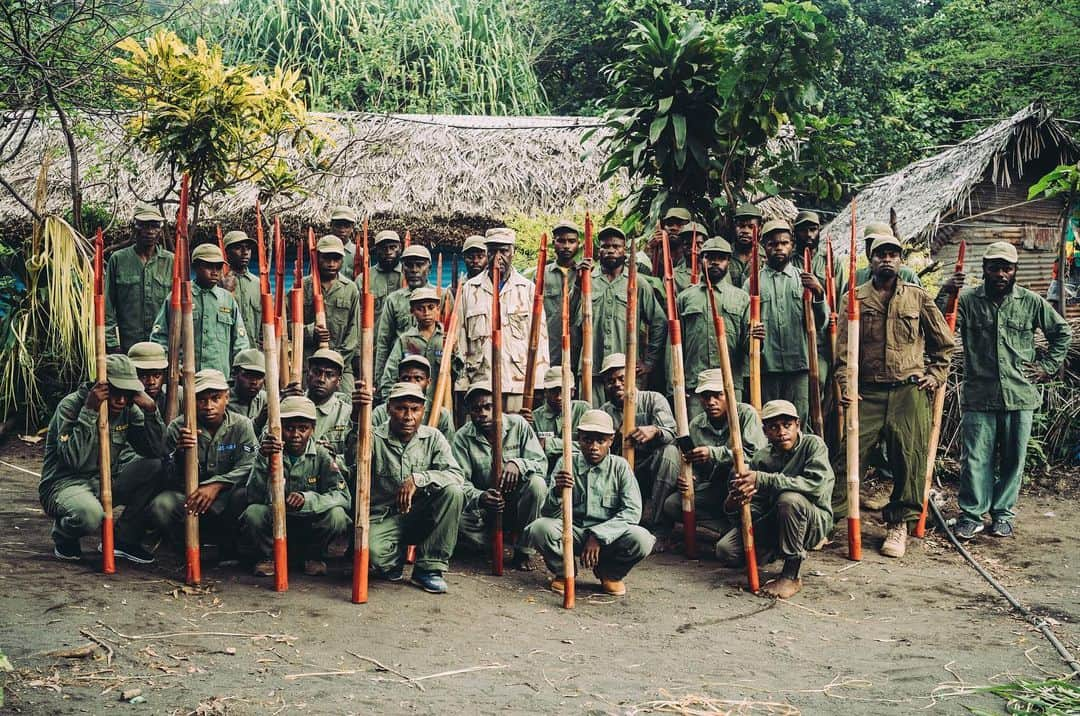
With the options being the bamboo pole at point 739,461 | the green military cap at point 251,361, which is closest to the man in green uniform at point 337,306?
the green military cap at point 251,361

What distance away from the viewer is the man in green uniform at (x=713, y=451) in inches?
258

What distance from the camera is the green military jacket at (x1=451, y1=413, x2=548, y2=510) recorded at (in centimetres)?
630

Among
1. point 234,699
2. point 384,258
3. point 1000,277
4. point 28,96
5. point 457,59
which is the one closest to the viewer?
point 234,699

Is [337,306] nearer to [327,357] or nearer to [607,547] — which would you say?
[327,357]

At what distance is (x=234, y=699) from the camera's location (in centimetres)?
420

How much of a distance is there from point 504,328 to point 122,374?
2449 mm

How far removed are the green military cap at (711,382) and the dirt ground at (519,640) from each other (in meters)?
1.03

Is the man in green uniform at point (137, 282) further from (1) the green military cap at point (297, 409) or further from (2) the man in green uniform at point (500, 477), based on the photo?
(2) the man in green uniform at point (500, 477)

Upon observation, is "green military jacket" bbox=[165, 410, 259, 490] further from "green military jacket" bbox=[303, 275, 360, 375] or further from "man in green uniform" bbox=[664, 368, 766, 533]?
"man in green uniform" bbox=[664, 368, 766, 533]

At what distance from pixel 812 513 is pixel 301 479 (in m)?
2.78

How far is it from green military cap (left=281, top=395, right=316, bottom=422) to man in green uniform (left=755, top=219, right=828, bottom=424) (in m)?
3.05

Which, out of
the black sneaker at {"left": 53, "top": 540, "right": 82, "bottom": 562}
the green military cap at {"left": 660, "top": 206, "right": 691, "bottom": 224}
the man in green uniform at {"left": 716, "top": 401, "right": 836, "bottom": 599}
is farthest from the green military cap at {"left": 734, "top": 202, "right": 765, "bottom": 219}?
the black sneaker at {"left": 53, "top": 540, "right": 82, "bottom": 562}

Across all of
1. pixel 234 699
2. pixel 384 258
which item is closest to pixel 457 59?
pixel 384 258

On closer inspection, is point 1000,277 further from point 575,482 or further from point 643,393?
point 575,482
